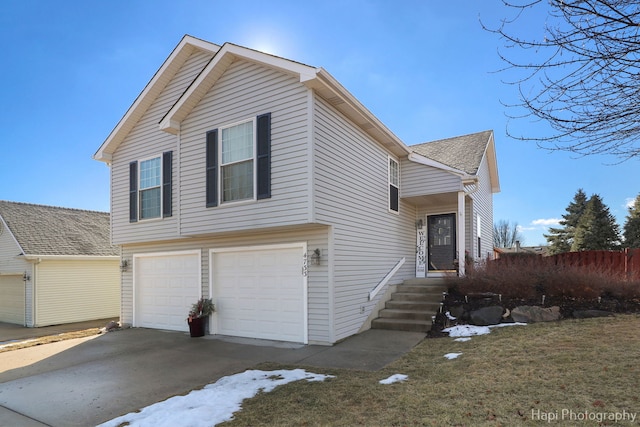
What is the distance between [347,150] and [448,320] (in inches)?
187

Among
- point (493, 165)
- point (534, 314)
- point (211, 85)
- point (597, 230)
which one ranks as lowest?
point (534, 314)

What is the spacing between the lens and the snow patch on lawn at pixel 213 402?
13.9 ft

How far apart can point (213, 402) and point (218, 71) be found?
7226mm

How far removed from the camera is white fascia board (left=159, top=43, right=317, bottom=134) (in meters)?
7.44

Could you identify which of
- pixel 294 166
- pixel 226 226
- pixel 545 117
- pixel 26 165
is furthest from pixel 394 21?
pixel 26 165

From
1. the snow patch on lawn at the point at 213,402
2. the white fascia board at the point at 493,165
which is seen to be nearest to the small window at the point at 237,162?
the snow patch on lawn at the point at 213,402

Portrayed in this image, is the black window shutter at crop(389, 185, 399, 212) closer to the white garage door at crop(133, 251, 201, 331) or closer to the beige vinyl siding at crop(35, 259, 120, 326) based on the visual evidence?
the white garage door at crop(133, 251, 201, 331)

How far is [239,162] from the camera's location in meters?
8.57

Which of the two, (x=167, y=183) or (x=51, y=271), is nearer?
(x=167, y=183)

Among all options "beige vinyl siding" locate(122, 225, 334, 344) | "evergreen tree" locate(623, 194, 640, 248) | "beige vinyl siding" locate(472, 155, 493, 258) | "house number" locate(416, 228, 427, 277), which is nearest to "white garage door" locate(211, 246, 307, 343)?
"beige vinyl siding" locate(122, 225, 334, 344)

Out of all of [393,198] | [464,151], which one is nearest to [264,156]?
[393,198]

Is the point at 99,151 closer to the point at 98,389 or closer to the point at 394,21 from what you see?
the point at 98,389

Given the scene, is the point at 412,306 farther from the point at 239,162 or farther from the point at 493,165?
the point at 493,165

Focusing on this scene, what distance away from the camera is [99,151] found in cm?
1180
